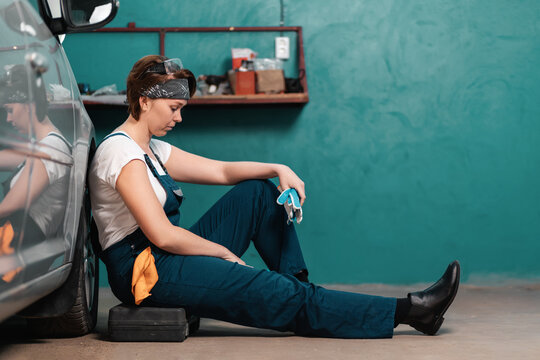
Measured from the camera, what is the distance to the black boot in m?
2.09

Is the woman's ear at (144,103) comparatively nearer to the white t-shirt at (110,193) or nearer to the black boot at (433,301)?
the white t-shirt at (110,193)

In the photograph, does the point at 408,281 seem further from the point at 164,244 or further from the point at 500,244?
the point at 164,244

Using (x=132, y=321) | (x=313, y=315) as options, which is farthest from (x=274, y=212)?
(x=132, y=321)

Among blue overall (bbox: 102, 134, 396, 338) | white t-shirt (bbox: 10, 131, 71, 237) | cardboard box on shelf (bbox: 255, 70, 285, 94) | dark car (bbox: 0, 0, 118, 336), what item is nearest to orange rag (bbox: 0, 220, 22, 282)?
dark car (bbox: 0, 0, 118, 336)

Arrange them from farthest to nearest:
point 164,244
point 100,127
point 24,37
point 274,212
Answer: point 100,127 < point 274,212 < point 164,244 < point 24,37

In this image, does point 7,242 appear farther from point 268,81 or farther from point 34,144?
point 268,81

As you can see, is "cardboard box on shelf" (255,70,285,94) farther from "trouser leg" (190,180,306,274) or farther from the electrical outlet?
"trouser leg" (190,180,306,274)

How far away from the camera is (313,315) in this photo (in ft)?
6.87

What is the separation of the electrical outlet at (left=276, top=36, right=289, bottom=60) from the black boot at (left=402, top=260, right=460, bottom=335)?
86.8 inches

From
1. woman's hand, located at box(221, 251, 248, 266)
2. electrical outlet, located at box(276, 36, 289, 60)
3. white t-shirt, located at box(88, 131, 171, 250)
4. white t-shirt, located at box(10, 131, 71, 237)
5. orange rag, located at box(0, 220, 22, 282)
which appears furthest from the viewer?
electrical outlet, located at box(276, 36, 289, 60)

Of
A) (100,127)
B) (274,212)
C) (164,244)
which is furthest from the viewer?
(100,127)

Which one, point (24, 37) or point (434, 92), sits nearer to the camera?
point (24, 37)

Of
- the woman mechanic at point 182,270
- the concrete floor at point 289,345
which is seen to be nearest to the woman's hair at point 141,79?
the woman mechanic at point 182,270

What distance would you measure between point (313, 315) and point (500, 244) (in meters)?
2.40
